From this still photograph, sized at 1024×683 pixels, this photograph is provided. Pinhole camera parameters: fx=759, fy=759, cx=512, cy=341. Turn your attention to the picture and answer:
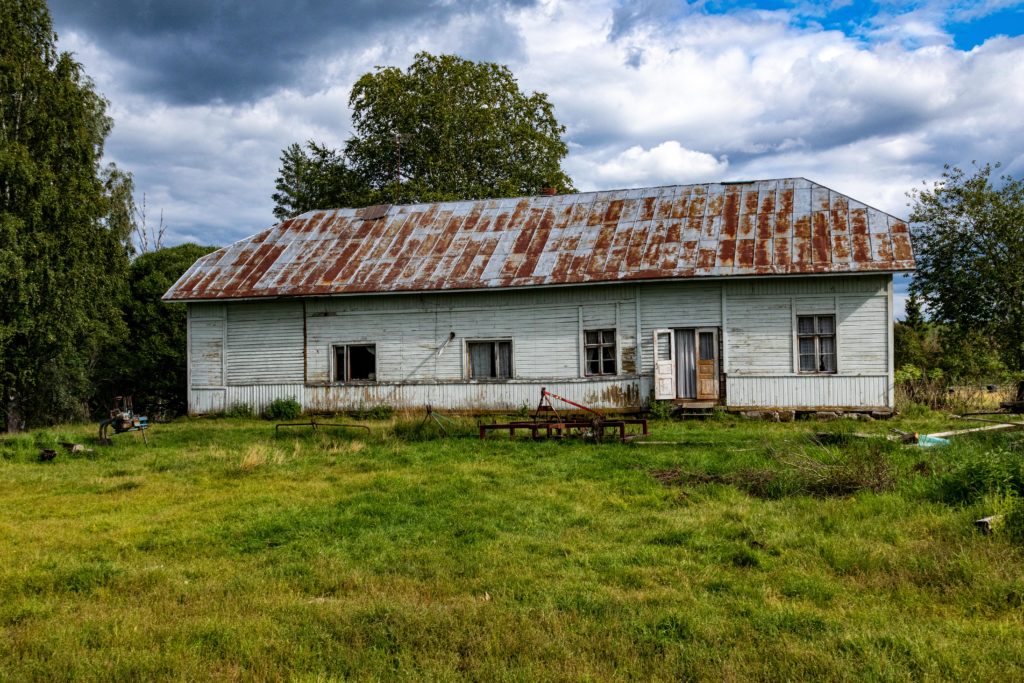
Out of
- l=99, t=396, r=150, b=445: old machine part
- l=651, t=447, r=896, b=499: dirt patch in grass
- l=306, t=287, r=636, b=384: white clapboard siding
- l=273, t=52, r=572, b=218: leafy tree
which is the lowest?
l=651, t=447, r=896, b=499: dirt patch in grass

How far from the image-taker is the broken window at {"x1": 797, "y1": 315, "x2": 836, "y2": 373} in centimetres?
1867

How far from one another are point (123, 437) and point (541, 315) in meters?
10.5

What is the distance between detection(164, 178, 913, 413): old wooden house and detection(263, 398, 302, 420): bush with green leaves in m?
0.26

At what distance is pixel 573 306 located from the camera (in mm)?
20250

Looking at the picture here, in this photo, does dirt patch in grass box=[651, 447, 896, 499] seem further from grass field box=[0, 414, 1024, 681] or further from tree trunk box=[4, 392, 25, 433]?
tree trunk box=[4, 392, 25, 433]

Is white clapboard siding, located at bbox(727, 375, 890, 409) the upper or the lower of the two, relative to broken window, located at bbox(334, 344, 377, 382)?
lower

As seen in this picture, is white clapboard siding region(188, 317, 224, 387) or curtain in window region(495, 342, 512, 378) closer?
curtain in window region(495, 342, 512, 378)

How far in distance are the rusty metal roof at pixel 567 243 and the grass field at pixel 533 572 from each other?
8557 mm

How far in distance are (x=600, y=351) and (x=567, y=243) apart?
340 centimetres

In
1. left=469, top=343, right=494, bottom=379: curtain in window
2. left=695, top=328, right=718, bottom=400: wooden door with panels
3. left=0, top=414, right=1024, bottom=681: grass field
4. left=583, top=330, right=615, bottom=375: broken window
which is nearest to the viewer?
left=0, top=414, right=1024, bottom=681: grass field

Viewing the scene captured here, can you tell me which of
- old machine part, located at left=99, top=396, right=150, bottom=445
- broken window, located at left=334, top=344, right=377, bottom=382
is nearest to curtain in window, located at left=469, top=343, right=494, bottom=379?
broken window, located at left=334, top=344, right=377, bottom=382

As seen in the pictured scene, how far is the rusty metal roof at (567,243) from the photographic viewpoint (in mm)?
19125

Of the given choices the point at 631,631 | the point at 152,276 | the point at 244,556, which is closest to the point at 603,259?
the point at 244,556

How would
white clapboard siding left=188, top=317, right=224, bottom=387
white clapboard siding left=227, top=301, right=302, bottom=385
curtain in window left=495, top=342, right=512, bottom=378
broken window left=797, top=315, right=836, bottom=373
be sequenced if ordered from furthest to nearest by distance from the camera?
white clapboard siding left=188, top=317, right=224, bottom=387 < white clapboard siding left=227, top=301, right=302, bottom=385 < curtain in window left=495, top=342, right=512, bottom=378 < broken window left=797, top=315, right=836, bottom=373
